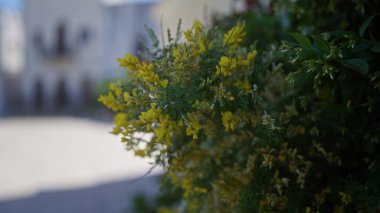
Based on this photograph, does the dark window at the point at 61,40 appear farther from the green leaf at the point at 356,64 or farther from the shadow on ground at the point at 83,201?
the green leaf at the point at 356,64

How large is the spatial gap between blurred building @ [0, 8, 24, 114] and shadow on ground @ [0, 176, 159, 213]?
1336 cm

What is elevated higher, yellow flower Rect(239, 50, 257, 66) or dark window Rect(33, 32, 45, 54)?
yellow flower Rect(239, 50, 257, 66)

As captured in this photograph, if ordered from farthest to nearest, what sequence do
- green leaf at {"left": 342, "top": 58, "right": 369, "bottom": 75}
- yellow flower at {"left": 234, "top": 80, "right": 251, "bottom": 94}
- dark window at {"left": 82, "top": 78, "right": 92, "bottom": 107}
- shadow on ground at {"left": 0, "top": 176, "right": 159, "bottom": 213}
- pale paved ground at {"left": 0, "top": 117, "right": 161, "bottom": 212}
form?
dark window at {"left": 82, "top": 78, "right": 92, "bottom": 107}
pale paved ground at {"left": 0, "top": 117, "right": 161, "bottom": 212}
shadow on ground at {"left": 0, "top": 176, "right": 159, "bottom": 213}
yellow flower at {"left": 234, "top": 80, "right": 251, "bottom": 94}
green leaf at {"left": 342, "top": 58, "right": 369, "bottom": 75}

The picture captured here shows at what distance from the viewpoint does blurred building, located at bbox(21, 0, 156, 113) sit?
16.7m

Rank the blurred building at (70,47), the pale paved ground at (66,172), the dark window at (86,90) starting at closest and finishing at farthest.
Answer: the pale paved ground at (66,172)
the blurred building at (70,47)
the dark window at (86,90)

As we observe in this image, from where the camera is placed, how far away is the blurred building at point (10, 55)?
688 inches

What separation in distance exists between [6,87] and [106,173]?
1347 centimetres

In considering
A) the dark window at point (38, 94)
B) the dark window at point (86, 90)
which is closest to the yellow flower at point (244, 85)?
the dark window at point (86, 90)

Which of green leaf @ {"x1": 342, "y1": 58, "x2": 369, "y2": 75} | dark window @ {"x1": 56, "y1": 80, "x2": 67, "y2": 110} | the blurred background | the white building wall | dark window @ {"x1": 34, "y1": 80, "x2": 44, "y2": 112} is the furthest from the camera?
dark window @ {"x1": 34, "y1": 80, "x2": 44, "y2": 112}

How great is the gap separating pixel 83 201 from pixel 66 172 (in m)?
1.52

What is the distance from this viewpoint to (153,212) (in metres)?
3.55

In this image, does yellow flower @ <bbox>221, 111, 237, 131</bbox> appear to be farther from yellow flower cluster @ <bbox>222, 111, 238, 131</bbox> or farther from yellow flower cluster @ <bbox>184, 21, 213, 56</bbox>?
yellow flower cluster @ <bbox>184, 21, 213, 56</bbox>

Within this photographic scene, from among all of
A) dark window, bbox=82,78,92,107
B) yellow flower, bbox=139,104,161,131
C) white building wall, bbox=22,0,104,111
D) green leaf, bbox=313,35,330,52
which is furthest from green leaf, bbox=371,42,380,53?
dark window, bbox=82,78,92,107

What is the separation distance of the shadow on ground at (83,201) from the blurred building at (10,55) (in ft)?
43.8
